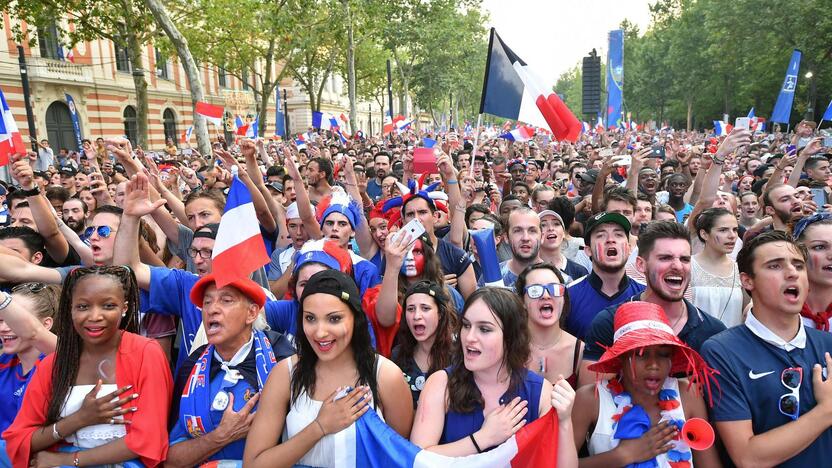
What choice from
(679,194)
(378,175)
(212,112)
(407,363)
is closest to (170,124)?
(212,112)

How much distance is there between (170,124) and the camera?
123 feet

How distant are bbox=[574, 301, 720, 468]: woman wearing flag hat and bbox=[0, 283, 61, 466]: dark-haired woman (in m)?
2.78

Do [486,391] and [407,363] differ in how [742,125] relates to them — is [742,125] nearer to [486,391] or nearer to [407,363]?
[407,363]

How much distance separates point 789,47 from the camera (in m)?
31.1

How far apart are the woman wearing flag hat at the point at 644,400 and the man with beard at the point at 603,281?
3.44 ft

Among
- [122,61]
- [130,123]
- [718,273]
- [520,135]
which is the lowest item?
[718,273]

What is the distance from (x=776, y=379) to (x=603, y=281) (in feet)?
4.60

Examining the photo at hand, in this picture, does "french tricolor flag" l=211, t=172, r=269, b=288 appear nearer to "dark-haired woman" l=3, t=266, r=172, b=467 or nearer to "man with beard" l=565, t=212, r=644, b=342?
"dark-haired woman" l=3, t=266, r=172, b=467

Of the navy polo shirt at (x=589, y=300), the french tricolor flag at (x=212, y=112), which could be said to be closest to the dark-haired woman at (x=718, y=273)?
the navy polo shirt at (x=589, y=300)

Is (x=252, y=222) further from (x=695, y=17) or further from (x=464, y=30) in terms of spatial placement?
(x=695, y=17)

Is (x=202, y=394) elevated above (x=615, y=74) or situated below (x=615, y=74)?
below

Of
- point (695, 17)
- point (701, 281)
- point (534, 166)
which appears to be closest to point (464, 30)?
point (695, 17)

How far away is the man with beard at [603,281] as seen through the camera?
3674 millimetres

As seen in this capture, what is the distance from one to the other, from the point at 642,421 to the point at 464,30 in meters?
40.3
